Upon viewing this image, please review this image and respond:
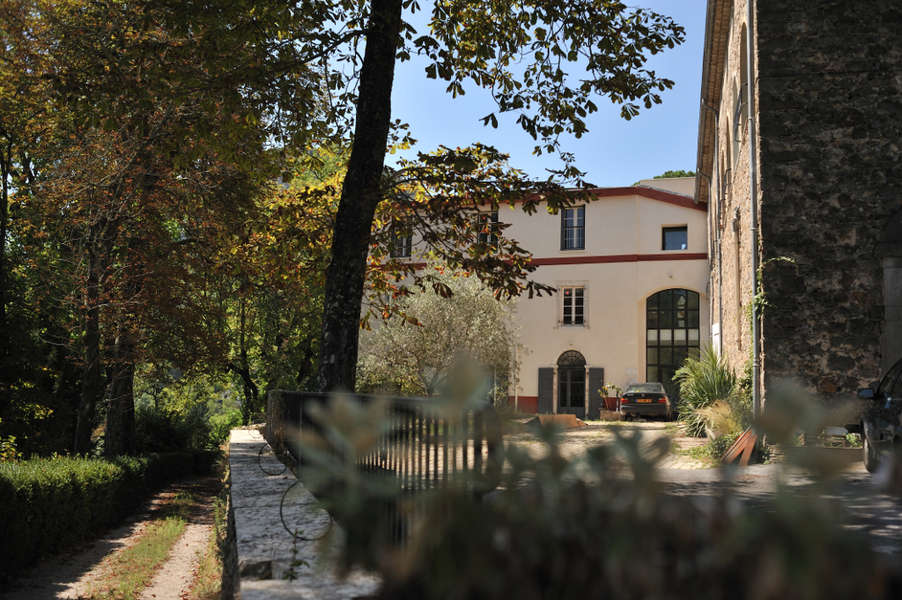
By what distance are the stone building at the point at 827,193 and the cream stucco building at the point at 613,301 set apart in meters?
21.3

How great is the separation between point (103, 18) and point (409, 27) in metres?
5.14

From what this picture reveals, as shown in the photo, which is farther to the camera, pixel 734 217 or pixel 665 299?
pixel 665 299

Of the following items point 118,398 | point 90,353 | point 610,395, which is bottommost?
point 610,395

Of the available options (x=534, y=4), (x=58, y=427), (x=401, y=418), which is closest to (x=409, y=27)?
(x=534, y=4)

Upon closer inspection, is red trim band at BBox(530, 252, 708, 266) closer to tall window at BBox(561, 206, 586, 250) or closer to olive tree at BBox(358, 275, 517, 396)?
tall window at BBox(561, 206, 586, 250)

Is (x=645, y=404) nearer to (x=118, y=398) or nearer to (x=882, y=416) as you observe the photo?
(x=118, y=398)

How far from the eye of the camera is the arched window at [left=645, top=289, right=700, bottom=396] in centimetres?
3238

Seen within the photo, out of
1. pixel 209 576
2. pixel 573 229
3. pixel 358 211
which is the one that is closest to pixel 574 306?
pixel 573 229

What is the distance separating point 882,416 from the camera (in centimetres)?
849

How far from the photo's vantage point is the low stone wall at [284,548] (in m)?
2.76

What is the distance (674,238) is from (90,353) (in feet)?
83.6

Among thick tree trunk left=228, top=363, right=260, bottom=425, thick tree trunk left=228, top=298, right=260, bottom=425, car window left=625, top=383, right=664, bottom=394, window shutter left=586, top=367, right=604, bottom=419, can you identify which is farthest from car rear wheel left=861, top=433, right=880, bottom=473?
thick tree trunk left=228, top=363, right=260, bottom=425

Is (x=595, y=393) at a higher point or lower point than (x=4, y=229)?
lower

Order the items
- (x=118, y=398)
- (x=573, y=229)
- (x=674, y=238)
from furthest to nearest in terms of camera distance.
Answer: (x=573, y=229) → (x=674, y=238) → (x=118, y=398)
